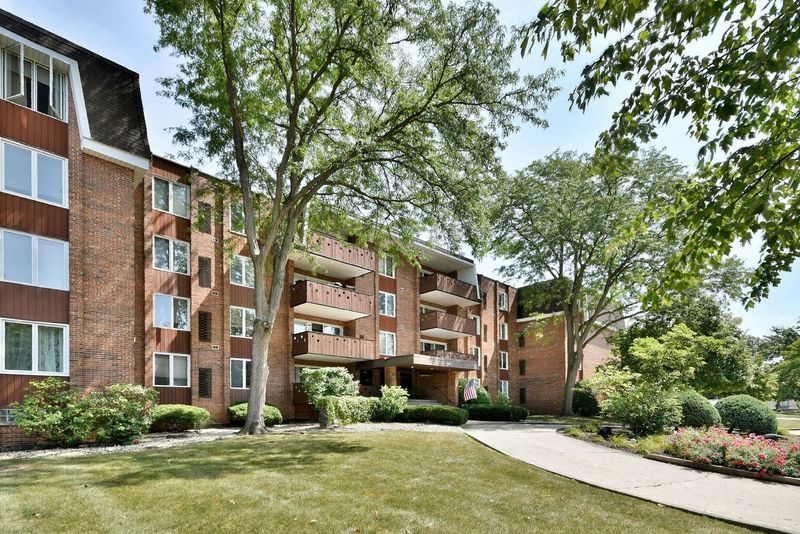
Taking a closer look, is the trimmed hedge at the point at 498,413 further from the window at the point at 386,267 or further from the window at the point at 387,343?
the window at the point at 386,267

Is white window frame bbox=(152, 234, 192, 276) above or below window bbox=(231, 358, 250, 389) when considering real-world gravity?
above

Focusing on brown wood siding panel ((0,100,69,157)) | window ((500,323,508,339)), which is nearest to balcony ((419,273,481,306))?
window ((500,323,508,339))

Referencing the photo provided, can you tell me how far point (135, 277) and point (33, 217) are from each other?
5095 millimetres

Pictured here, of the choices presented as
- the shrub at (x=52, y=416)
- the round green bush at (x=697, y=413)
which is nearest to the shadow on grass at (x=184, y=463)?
the shrub at (x=52, y=416)

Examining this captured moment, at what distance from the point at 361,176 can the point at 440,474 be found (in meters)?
12.7

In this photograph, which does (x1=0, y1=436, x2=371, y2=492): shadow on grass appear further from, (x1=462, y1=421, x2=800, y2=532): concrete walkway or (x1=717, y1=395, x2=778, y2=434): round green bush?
(x1=717, y1=395, x2=778, y2=434): round green bush

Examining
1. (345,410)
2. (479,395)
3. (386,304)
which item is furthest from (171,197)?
(479,395)

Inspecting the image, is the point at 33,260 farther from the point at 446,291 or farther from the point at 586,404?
the point at 586,404

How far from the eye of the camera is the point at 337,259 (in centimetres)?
2709

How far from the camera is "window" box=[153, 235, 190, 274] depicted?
2189cm

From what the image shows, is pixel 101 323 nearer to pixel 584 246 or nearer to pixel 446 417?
pixel 446 417

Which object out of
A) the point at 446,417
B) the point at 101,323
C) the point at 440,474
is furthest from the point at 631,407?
the point at 101,323

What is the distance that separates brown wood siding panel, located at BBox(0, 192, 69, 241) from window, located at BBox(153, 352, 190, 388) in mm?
6465

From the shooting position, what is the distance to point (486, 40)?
16.1 meters
